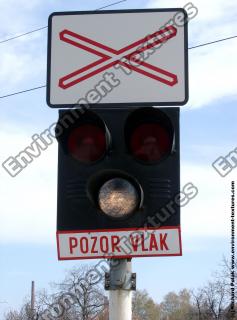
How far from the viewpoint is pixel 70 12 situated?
4.16m

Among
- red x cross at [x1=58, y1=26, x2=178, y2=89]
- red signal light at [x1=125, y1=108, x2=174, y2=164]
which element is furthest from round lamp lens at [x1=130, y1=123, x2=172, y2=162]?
red x cross at [x1=58, y1=26, x2=178, y2=89]

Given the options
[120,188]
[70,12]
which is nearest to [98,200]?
[120,188]

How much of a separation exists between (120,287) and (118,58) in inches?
50.7

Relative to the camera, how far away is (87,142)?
3797 mm

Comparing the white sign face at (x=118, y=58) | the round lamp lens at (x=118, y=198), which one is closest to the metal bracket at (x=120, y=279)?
the round lamp lens at (x=118, y=198)

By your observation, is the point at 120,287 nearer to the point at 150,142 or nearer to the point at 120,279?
the point at 120,279

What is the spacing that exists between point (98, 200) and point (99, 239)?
204 mm

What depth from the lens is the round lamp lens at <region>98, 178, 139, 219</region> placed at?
143 inches

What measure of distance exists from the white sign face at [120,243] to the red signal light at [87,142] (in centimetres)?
41

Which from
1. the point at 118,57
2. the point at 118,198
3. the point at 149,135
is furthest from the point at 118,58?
the point at 118,198

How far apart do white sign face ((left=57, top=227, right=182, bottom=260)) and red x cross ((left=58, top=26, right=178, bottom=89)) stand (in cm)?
88

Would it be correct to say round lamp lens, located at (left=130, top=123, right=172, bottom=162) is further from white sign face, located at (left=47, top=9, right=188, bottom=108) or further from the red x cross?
the red x cross

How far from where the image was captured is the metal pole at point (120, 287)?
3633 mm

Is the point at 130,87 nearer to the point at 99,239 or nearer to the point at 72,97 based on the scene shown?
the point at 72,97
